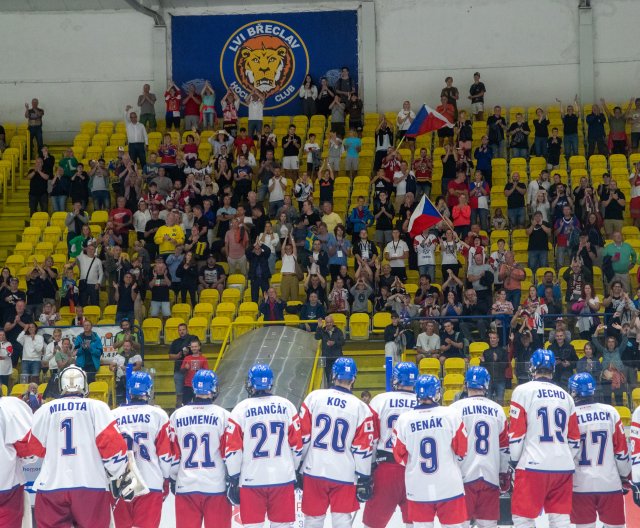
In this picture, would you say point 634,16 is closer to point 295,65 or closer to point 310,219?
point 295,65

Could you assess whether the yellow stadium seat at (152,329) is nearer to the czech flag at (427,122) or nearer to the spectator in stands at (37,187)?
the spectator in stands at (37,187)

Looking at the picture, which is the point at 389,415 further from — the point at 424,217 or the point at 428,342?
the point at 424,217

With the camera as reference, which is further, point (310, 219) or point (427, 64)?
point (427, 64)

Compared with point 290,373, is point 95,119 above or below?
above

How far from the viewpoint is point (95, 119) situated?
32.7 meters

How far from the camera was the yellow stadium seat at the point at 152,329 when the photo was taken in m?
24.1

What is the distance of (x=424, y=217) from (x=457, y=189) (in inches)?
82.6

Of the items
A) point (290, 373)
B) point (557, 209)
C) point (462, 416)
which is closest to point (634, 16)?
point (557, 209)

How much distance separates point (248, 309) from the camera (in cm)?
2448

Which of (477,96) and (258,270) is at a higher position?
(477,96)

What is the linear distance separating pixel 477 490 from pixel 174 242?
43.7 feet

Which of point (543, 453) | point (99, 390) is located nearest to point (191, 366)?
point (99, 390)

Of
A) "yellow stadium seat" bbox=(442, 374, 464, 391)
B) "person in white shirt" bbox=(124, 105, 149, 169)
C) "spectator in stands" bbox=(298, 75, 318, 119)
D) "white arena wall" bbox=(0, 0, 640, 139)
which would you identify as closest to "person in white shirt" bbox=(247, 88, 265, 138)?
"spectator in stands" bbox=(298, 75, 318, 119)

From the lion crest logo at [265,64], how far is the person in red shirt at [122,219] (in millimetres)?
6418
